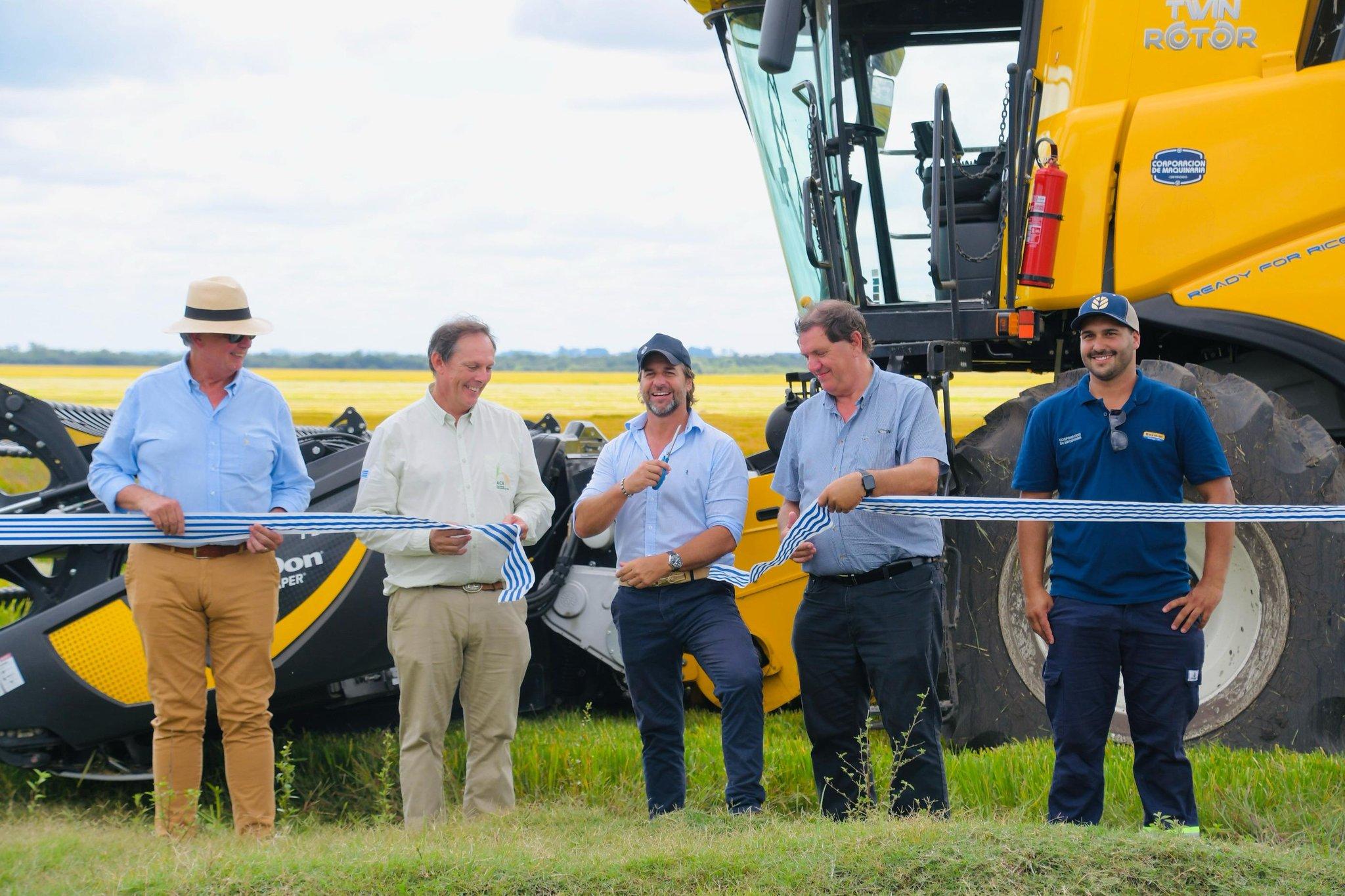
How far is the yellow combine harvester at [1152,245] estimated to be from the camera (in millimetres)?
5309

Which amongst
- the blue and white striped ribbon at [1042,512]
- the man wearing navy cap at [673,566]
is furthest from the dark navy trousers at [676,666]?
the blue and white striped ribbon at [1042,512]

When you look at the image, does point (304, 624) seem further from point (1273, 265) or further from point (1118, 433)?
point (1273, 265)

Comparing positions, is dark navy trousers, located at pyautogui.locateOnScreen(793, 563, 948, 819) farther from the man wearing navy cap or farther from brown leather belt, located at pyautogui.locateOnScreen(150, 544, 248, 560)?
brown leather belt, located at pyautogui.locateOnScreen(150, 544, 248, 560)

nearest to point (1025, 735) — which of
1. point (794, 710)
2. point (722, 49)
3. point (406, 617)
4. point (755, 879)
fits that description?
point (794, 710)

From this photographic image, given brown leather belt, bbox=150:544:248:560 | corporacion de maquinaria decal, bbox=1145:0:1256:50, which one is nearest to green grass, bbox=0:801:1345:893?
brown leather belt, bbox=150:544:248:560

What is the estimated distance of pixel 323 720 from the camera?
6.24 m

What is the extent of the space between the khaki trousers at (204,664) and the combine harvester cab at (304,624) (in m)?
0.79

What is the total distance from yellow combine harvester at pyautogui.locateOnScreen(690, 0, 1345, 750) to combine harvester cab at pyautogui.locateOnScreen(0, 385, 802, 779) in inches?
42.0

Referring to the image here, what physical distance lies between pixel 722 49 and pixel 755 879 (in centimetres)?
446

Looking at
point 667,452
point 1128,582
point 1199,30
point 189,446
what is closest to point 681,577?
point 667,452

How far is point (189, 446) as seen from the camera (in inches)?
183

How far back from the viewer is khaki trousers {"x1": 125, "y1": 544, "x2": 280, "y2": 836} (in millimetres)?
4559

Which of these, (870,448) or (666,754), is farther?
(666,754)

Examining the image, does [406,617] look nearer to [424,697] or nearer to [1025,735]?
[424,697]
